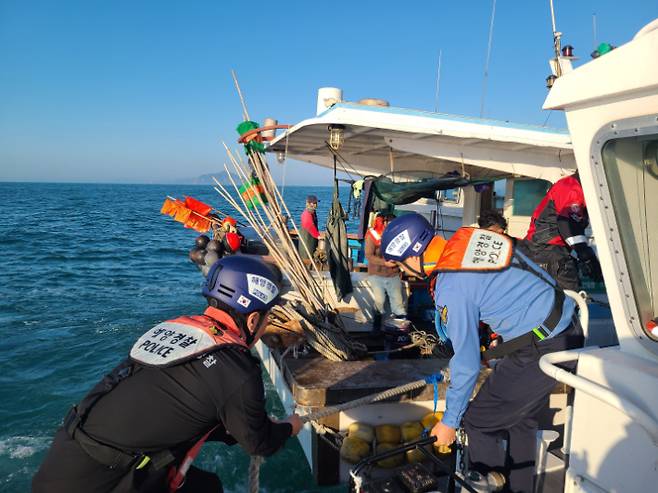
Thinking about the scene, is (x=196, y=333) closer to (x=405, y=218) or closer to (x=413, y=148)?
(x=405, y=218)

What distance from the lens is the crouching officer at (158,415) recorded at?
2189mm

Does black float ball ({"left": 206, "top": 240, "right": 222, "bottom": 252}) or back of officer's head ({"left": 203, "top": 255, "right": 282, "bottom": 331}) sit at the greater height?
back of officer's head ({"left": 203, "top": 255, "right": 282, "bottom": 331})

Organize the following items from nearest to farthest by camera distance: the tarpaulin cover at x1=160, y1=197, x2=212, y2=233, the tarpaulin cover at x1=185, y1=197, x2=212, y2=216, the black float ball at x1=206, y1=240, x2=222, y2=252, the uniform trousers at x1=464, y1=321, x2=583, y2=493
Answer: the uniform trousers at x1=464, y1=321, x2=583, y2=493, the black float ball at x1=206, y1=240, x2=222, y2=252, the tarpaulin cover at x1=160, y1=197, x2=212, y2=233, the tarpaulin cover at x1=185, y1=197, x2=212, y2=216

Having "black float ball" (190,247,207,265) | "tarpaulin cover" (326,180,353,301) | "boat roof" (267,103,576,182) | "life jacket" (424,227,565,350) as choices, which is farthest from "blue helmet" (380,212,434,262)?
"black float ball" (190,247,207,265)

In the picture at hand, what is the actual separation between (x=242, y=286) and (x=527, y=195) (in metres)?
6.32

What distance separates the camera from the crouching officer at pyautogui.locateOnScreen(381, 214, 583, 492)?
2.67m

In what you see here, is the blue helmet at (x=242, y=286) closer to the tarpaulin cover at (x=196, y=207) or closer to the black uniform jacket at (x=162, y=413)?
the black uniform jacket at (x=162, y=413)

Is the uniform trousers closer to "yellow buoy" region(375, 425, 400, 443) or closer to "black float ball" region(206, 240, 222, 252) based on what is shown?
"yellow buoy" region(375, 425, 400, 443)

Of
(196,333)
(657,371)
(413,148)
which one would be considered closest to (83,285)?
(413,148)

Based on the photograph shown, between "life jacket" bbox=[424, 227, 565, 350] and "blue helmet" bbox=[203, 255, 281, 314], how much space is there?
0.98m

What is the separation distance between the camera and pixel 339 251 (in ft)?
22.4

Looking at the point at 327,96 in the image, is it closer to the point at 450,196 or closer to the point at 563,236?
the point at 563,236

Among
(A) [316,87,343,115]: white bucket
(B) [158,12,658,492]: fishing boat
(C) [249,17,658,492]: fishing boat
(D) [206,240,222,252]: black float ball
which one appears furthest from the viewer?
(D) [206,240,222,252]: black float ball

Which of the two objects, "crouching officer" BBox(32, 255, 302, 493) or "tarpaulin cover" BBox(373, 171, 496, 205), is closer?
"crouching officer" BBox(32, 255, 302, 493)
